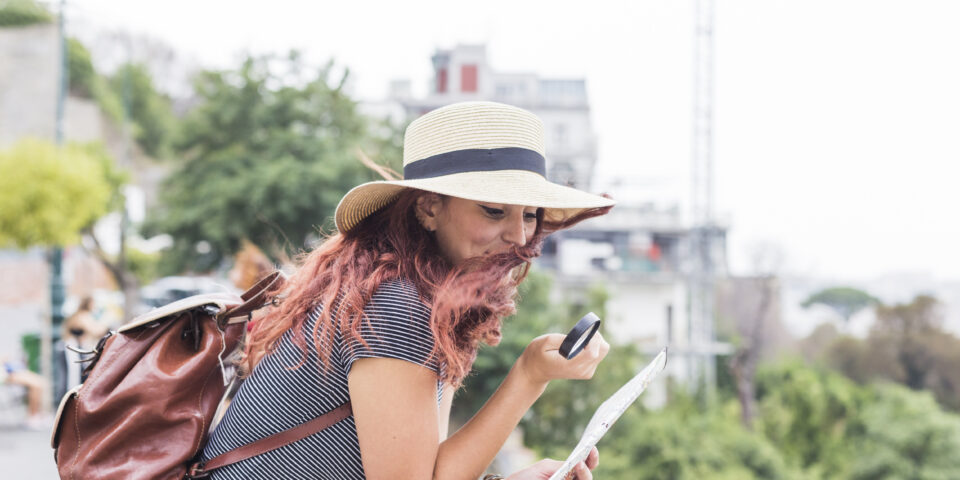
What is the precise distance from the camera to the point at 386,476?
1.10 metres

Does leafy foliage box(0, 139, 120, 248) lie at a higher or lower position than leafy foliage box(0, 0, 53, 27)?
lower

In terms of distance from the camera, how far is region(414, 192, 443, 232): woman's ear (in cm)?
138

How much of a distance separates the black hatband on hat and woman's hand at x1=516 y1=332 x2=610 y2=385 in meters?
0.33

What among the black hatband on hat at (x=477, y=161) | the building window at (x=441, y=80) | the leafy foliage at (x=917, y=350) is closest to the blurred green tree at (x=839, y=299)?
the leafy foliage at (x=917, y=350)

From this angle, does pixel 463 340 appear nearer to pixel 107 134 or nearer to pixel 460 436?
pixel 460 436

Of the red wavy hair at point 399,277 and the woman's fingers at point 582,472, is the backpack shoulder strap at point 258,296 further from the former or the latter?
the woman's fingers at point 582,472

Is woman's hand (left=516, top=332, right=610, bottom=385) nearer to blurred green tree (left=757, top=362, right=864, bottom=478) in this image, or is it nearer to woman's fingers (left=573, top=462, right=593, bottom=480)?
woman's fingers (left=573, top=462, right=593, bottom=480)

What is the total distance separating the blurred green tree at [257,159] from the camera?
44.0 ft

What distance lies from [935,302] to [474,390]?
12759mm

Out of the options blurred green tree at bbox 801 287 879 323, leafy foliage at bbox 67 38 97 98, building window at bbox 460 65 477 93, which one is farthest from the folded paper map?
blurred green tree at bbox 801 287 879 323

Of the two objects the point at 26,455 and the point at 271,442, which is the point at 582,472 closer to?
the point at 271,442

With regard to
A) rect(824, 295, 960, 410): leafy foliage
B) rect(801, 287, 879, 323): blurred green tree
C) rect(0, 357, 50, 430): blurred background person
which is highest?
rect(0, 357, 50, 430): blurred background person

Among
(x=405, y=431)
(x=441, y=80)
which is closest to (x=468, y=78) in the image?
(x=441, y=80)

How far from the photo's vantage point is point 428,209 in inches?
54.6
